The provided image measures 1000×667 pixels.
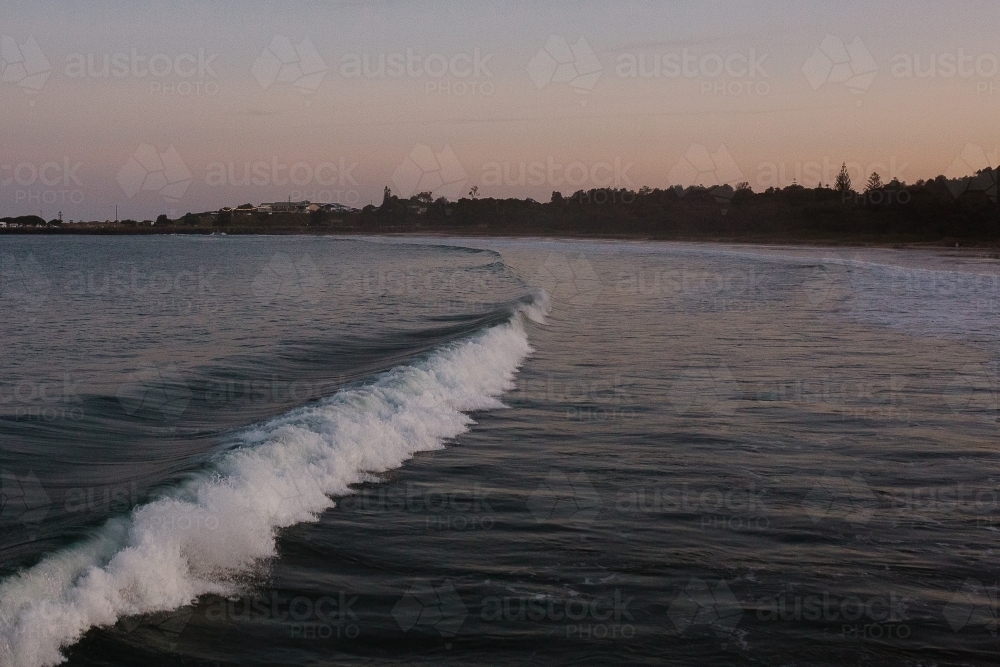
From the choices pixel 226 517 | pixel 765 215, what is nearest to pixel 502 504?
Result: pixel 226 517

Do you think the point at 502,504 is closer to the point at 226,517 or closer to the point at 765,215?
the point at 226,517

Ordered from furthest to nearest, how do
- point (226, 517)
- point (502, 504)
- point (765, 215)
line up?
point (765, 215), point (502, 504), point (226, 517)

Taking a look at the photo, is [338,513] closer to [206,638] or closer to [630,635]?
[206,638]

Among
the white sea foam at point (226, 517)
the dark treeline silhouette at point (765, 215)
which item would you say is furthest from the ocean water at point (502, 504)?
the dark treeline silhouette at point (765, 215)

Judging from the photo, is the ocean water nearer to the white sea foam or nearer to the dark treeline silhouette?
the white sea foam

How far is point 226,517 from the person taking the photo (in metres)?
7.17

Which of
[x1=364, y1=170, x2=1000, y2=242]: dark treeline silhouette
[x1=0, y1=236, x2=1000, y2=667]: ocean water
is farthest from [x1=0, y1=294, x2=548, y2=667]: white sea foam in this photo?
[x1=364, y1=170, x2=1000, y2=242]: dark treeline silhouette

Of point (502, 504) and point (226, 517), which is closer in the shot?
point (226, 517)

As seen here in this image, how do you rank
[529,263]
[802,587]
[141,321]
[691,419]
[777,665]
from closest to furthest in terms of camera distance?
1. [777,665]
2. [802,587]
3. [691,419]
4. [141,321]
5. [529,263]

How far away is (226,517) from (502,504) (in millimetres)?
2303

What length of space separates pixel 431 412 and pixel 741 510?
4831 mm

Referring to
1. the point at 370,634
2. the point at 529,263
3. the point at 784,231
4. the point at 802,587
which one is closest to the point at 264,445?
the point at 370,634

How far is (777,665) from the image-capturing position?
5.19m

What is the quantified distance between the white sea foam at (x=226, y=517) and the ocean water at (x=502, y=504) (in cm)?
3
